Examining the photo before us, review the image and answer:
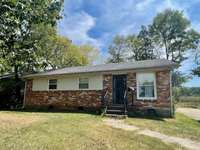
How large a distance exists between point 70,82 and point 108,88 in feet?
10.4

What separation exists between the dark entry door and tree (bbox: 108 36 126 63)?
23937 millimetres

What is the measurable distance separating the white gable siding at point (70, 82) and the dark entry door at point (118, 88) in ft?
3.16

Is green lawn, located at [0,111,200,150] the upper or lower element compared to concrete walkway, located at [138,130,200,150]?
upper

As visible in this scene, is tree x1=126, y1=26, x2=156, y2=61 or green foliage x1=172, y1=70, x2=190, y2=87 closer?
green foliage x1=172, y1=70, x2=190, y2=87

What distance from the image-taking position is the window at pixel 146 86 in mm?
11687

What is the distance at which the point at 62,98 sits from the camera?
48.1 feet

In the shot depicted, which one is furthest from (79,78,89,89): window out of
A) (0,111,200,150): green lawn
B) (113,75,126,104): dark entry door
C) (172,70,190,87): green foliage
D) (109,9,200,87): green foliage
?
(172,70,190,87): green foliage

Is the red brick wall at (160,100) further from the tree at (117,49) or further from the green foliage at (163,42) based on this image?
the tree at (117,49)

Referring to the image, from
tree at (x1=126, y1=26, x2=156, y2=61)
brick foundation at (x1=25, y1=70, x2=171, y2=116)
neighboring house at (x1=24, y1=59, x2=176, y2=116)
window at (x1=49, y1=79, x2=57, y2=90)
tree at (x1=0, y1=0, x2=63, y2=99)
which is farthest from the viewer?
tree at (x1=126, y1=26, x2=156, y2=61)

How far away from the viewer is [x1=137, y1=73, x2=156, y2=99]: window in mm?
11687

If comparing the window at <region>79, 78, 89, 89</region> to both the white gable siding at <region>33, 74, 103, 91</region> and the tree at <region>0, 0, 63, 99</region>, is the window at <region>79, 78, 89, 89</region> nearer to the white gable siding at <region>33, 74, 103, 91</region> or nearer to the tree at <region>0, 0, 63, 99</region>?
the white gable siding at <region>33, 74, 103, 91</region>

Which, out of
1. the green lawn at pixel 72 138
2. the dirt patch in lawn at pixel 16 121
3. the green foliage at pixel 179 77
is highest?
the green foliage at pixel 179 77

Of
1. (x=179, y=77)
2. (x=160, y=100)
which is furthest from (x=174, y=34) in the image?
(x=160, y=100)

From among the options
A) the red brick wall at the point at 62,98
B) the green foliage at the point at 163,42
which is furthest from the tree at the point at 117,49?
the red brick wall at the point at 62,98
